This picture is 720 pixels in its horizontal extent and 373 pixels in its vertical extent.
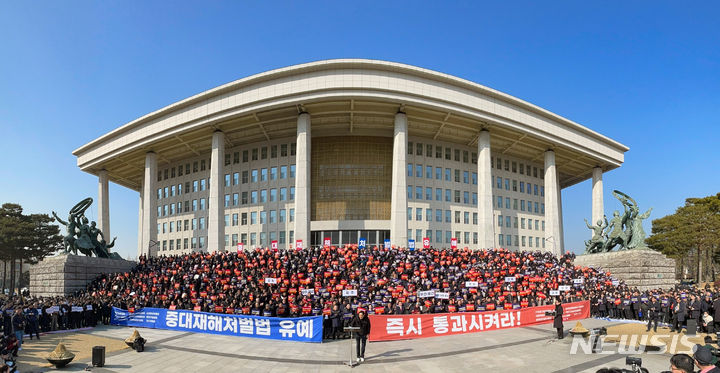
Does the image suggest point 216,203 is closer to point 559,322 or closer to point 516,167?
point 559,322

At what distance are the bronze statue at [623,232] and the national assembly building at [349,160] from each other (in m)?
11.3

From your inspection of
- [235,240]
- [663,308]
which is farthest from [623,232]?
[235,240]

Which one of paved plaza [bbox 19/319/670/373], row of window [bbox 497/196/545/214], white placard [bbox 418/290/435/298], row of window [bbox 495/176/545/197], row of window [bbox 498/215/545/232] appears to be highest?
row of window [bbox 495/176/545/197]

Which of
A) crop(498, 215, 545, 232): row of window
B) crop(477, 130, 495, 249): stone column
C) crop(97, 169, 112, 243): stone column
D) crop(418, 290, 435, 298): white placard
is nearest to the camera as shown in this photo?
crop(418, 290, 435, 298): white placard

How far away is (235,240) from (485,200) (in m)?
32.7

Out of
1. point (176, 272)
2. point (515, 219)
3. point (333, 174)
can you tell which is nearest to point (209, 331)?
point (176, 272)

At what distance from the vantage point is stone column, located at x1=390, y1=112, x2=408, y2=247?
4653cm

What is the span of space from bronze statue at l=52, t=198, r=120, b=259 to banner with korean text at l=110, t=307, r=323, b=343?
67.1ft

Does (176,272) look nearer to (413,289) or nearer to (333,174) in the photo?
(413,289)

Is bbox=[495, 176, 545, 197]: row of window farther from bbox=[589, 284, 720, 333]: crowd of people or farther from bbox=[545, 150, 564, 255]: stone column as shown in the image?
bbox=[589, 284, 720, 333]: crowd of people

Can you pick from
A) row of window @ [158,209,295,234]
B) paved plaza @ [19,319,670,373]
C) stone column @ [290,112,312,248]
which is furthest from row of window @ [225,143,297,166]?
paved plaza @ [19,319,670,373]

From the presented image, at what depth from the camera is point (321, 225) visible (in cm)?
5338

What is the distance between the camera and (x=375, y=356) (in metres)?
16.4

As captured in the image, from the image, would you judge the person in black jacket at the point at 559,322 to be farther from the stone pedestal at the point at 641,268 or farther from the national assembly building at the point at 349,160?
the stone pedestal at the point at 641,268
